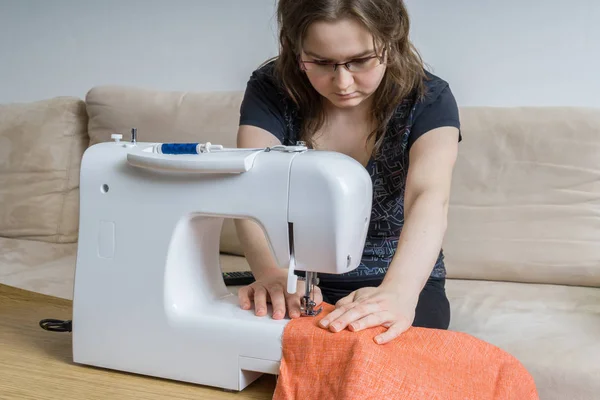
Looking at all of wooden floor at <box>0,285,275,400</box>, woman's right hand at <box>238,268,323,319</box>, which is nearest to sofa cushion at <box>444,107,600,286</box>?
woman's right hand at <box>238,268,323,319</box>

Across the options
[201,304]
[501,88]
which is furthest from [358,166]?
[501,88]

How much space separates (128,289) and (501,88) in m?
1.58

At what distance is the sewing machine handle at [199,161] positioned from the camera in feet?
3.68

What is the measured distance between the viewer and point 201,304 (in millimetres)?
1220

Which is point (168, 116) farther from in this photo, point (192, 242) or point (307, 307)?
point (307, 307)

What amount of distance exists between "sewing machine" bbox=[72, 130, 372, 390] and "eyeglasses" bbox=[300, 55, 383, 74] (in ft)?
0.91

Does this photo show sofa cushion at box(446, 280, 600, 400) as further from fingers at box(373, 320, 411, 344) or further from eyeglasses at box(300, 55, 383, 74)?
eyeglasses at box(300, 55, 383, 74)

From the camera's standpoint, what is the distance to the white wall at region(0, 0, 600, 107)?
2.35m

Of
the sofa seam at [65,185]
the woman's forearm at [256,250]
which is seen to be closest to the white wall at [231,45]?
the sofa seam at [65,185]

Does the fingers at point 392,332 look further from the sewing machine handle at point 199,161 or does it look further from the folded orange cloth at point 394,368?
the sewing machine handle at point 199,161

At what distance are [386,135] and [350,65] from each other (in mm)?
254

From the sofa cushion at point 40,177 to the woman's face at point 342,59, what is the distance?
5.16 feet

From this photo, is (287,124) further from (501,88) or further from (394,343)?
(501,88)

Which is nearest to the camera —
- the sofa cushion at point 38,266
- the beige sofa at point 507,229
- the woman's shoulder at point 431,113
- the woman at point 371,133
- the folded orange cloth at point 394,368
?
the folded orange cloth at point 394,368
